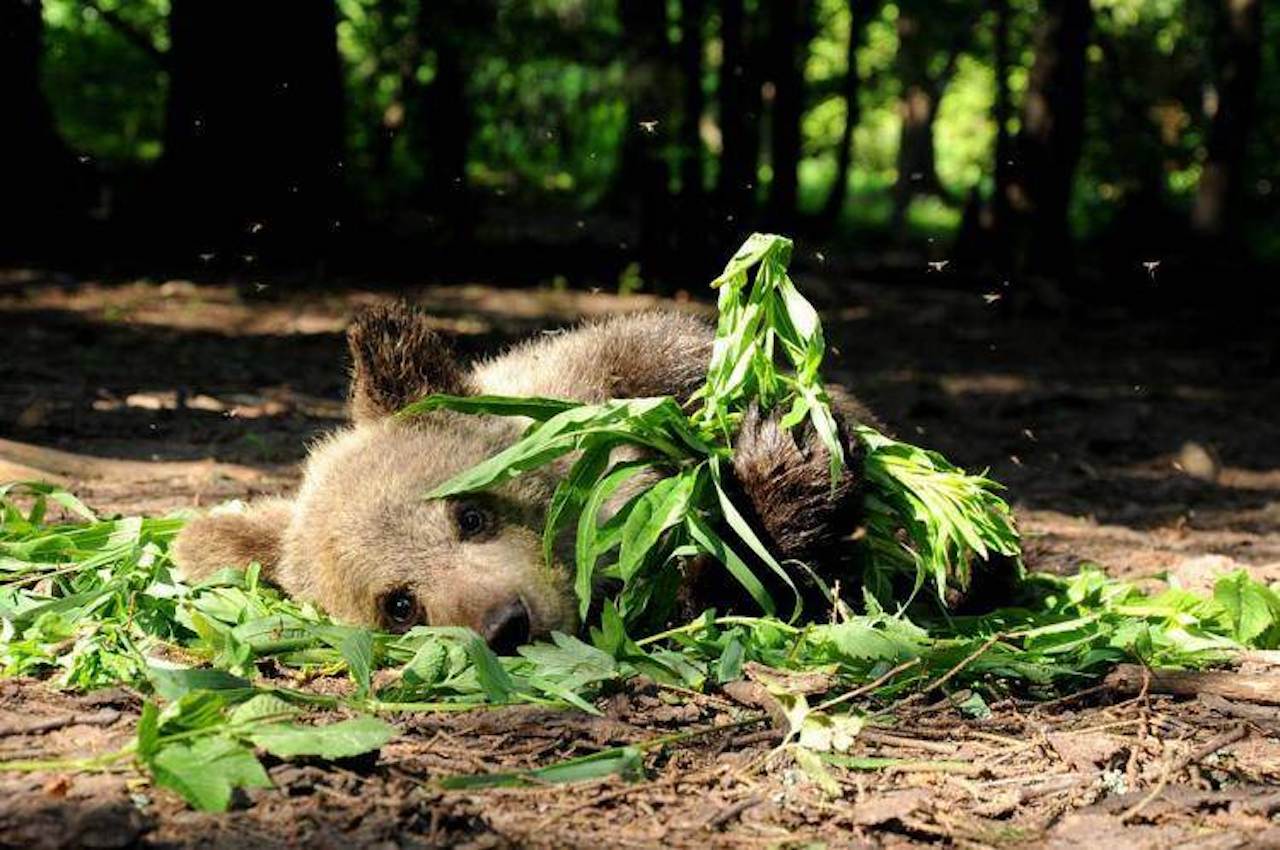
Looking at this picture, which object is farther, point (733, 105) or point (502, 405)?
point (733, 105)

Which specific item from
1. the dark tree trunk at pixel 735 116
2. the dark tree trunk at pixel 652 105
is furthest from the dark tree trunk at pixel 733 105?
the dark tree trunk at pixel 652 105

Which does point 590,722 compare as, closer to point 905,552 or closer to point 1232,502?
point 905,552

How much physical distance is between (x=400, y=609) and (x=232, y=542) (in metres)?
0.60

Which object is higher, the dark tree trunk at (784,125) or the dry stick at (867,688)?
the dark tree trunk at (784,125)

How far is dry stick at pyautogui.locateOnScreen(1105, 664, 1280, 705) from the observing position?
3.97m

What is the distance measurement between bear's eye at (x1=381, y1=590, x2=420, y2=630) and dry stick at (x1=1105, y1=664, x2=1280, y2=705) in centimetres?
192

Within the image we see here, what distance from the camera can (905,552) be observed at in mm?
4648

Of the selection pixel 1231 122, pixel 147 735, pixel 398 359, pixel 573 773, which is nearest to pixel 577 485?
pixel 398 359

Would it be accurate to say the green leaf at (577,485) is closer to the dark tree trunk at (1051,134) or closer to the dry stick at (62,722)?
the dry stick at (62,722)

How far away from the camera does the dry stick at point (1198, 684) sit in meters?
3.97

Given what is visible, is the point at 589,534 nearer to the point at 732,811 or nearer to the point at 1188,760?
the point at 732,811

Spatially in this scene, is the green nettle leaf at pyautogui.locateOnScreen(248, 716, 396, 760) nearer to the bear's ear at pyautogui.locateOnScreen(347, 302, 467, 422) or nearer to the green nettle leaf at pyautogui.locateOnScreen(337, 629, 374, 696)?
the green nettle leaf at pyautogui.locateOnScreen(337, 629, 374, 696)

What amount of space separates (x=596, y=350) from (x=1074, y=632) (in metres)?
1.89

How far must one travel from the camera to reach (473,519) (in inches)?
183
